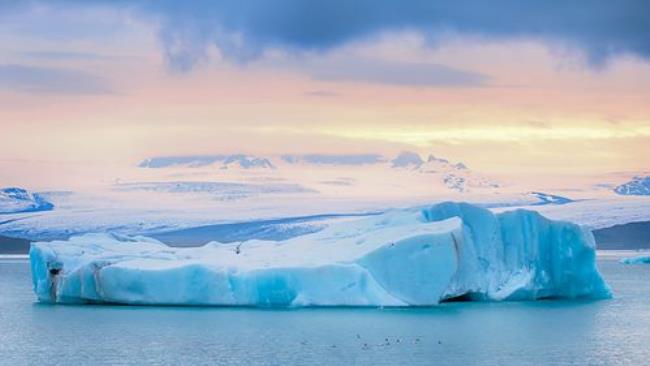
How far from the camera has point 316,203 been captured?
371 feet

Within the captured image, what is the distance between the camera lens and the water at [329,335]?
20422 mm

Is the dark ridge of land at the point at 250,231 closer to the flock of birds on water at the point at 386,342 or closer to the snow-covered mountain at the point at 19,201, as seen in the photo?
the snow-covered mountain at the point at 19,201

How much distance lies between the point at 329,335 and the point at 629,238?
110 m

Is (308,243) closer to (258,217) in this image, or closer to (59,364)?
(59,364)

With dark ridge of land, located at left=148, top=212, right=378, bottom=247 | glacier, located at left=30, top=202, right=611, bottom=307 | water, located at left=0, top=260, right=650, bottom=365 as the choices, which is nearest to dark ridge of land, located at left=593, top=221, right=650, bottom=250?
dark ridge of land, located at left=148, top=212, right=378, bottom=247

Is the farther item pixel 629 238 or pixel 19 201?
pixel 19 201

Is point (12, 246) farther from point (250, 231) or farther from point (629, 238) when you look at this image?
point (629, 238)

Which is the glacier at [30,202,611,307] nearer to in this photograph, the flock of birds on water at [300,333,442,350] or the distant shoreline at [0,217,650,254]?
the flock of birds on water at [300,333,442,350]

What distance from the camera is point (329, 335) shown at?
75.1 ft

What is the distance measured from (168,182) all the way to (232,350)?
339ft

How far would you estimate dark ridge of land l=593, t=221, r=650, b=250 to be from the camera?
127125 millimetres

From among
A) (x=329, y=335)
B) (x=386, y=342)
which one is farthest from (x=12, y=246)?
(x=386, y=342)

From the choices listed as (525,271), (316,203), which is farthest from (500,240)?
(316,203)

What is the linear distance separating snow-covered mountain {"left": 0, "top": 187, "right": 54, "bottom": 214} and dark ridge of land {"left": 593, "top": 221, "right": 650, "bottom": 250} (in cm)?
5586
